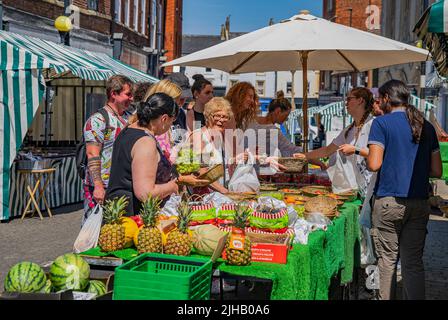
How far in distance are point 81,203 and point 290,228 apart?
29.3 ft

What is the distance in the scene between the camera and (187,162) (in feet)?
14.1

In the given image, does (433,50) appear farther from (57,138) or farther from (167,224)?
(57,138)

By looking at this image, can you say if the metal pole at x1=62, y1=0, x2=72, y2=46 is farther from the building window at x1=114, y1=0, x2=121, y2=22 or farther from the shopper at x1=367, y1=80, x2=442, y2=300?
the shopper at x1=367, y1=80, x2=442, y2=300

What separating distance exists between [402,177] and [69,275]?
2914mm

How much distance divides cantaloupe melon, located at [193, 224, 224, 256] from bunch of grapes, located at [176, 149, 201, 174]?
0.99 metres

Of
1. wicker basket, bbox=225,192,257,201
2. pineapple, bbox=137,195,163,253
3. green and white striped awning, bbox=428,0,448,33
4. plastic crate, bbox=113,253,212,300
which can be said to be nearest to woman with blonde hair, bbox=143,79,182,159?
wicker basket, bbox=225,192,257,201

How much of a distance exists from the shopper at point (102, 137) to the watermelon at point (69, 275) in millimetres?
2260

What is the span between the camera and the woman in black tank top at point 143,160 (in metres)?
3.74

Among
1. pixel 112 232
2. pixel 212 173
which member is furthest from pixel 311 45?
pixel 112 232

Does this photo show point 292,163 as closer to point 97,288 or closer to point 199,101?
point 199,101

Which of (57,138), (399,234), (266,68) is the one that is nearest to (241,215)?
(399,234)

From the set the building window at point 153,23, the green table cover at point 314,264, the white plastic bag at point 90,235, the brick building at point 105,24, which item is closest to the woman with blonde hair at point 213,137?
the green table cover at point 314,264

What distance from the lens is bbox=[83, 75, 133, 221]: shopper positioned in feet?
16.8

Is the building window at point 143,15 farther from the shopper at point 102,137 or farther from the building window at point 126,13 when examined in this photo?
the shopper at point 102,137
